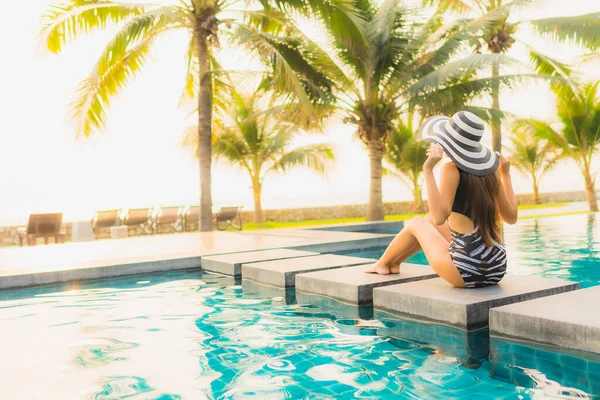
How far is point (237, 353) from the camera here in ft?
10.8

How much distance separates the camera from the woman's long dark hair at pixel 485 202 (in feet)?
11.5

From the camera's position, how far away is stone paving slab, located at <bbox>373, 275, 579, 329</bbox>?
3521mm

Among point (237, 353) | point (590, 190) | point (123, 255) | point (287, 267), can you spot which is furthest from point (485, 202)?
point (590, 190)

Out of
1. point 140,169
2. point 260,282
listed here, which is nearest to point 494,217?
point 260,282

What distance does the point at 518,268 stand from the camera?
6523 millimetres

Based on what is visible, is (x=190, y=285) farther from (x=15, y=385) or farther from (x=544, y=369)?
(x=544, y=369)

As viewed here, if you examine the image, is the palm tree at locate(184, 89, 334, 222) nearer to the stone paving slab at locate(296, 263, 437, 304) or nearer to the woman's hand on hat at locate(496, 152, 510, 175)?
the stone paving slab at locate(296, 263, 437, 304)

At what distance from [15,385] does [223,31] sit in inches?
436

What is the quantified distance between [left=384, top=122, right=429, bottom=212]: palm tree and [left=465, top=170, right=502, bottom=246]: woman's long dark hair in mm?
18319

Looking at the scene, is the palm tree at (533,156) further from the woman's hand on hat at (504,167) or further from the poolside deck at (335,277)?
the woman's hand on hat at (504,167)

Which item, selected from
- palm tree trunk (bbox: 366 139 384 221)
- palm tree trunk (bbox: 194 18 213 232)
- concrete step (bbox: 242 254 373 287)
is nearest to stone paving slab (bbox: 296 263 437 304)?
concrete step (bbox: 242 254 373 287)

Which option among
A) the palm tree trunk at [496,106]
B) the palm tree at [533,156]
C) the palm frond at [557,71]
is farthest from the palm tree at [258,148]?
the palm tree at [533,156]

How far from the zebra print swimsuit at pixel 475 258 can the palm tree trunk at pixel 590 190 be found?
17.2m

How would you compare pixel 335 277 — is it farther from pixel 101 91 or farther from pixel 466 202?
pixel 101 91
